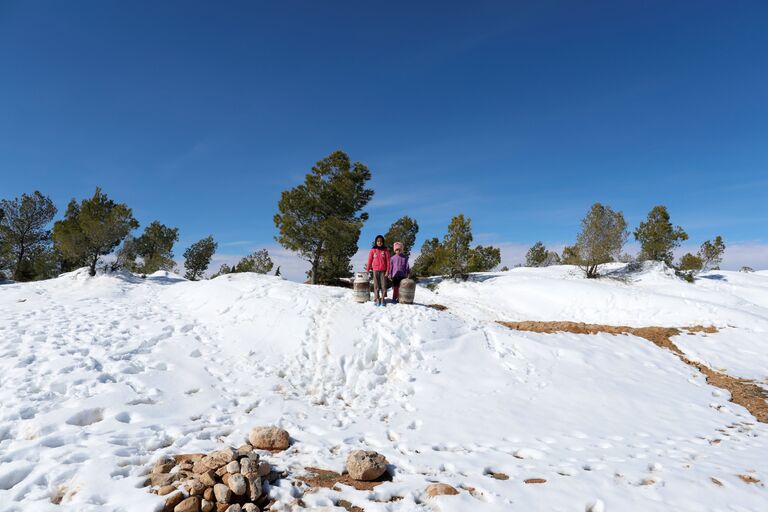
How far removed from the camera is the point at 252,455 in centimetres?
402

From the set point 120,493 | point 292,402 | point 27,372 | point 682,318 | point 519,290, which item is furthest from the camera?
point 519,290

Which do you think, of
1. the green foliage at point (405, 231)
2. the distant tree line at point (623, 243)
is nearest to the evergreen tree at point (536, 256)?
the distant tree line at point (623, 243)

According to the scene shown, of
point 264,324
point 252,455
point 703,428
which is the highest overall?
point 264,324

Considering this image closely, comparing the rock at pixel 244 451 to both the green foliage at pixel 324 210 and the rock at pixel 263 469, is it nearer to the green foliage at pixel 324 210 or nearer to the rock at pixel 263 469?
the rock at pixel 263 469

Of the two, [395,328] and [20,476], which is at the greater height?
[395,328]

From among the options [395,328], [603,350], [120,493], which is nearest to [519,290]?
[603,350]

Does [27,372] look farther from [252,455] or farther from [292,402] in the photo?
[252,455]

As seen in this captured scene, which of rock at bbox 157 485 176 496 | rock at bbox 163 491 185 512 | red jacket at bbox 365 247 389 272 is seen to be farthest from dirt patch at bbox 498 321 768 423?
rock at bbox 157 485 176 496

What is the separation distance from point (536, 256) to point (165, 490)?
49448 millimetres

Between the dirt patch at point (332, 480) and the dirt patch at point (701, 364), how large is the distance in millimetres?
7908

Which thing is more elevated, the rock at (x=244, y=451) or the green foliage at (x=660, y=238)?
the green foliage at (x=660, y=238)

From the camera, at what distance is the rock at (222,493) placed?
338 centimetres

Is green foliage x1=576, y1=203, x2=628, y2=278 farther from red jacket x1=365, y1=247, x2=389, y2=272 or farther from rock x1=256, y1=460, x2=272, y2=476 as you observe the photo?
rock x1=256, y1=460, x2=272, y2=476

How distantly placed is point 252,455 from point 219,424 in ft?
6.13
